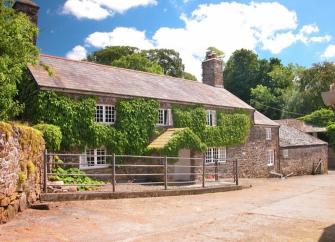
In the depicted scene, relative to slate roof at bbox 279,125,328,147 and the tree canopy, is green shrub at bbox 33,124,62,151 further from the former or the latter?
the tree canopy

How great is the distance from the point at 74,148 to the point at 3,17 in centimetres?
741

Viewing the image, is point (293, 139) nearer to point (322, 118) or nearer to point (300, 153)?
point (300, 153)

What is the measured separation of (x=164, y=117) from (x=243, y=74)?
1873 inches

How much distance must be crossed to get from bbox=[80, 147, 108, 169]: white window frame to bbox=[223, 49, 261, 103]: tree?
50883 mm

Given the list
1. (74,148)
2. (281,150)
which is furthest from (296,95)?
(74,148)

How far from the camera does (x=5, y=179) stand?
397 inches

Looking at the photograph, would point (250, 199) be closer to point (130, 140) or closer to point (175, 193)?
point (175, 193)

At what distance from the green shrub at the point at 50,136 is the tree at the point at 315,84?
4524cm

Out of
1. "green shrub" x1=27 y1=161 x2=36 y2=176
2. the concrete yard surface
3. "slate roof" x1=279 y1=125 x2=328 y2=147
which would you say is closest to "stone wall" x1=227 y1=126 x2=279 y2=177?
"slate roof" x1=279 y1=125 x2=328 y2=147

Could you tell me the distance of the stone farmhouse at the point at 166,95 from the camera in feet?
69.4

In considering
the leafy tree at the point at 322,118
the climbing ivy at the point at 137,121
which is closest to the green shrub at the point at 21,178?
the climbing ivy at the point at 137,121

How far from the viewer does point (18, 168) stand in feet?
36.9

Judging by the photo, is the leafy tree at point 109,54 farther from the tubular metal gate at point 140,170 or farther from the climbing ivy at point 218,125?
the tubular metal gate at point 140,170

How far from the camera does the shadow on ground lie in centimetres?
934
